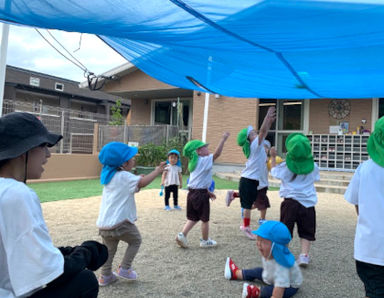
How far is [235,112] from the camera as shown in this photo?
577 inches

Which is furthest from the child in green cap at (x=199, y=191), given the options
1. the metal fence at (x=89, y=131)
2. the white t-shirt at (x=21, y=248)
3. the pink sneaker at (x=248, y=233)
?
the metal fence at (x=89, y=131)

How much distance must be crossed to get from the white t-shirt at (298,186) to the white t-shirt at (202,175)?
940mm

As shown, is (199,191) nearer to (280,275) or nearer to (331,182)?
(280,275)

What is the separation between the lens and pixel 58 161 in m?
11.7

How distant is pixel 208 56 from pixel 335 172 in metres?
9.65

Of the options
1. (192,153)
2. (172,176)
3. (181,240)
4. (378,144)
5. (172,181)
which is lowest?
(181,240)

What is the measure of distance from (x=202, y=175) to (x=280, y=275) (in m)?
1.96

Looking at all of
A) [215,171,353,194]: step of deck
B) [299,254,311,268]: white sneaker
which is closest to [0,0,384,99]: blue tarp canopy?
[299,254,311,268]: white sneaker

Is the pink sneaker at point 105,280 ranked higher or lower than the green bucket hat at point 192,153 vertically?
lower

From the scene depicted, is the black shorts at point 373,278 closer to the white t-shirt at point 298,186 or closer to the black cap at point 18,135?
the white t-shirt at point 298,186

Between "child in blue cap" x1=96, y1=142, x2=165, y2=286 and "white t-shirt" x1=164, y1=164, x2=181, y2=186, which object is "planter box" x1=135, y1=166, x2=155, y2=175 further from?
"child in blue cap" x1=96, y1=142, x2=165, y2=286

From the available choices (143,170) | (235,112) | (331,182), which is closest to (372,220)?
(331,182)

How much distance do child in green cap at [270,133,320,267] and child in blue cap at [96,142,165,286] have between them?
5.09ft

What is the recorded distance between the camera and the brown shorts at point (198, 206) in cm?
427
